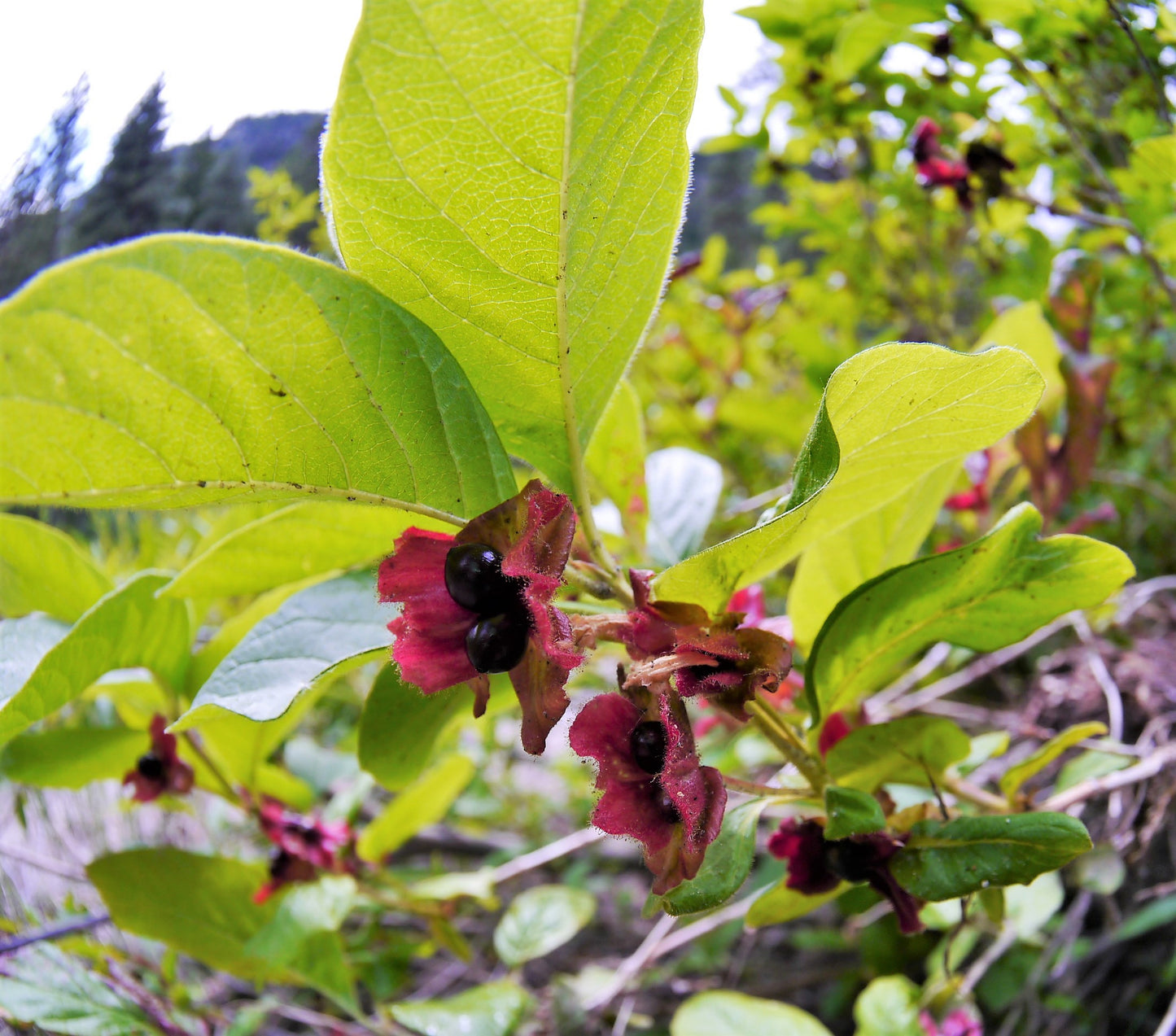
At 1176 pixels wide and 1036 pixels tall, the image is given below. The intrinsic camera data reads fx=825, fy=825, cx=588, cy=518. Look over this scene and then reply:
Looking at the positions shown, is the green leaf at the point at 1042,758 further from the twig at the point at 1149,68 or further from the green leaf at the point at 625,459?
the twig at the point at 1149,68

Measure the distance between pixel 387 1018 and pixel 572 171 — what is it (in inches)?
46.5

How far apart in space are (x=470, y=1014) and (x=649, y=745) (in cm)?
74

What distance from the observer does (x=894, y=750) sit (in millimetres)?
684

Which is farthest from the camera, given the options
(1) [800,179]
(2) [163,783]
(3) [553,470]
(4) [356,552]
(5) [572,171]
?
(1) [800,179]

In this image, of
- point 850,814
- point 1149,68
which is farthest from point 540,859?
point 1149,68

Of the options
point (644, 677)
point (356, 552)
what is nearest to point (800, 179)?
point (356, 552)

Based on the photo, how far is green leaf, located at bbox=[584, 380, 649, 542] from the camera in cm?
87

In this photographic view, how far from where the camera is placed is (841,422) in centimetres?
51

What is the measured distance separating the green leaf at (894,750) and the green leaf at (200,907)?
0.68m

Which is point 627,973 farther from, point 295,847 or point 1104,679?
point 1104,679

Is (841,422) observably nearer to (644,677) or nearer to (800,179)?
(644,677)

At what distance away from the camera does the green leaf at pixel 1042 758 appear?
0.75 meters

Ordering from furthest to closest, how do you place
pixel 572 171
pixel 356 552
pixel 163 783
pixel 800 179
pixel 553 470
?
pixel 800 179 < pixel 163 783 < pixel 356 552 < pixel 553 470 < pixel 572 171

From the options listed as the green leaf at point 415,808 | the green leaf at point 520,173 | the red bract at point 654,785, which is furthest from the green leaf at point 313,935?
the green leaf at point 520,173
